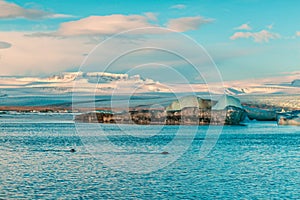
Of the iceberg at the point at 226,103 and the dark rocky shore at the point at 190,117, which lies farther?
the iceberg at the point at 226,103

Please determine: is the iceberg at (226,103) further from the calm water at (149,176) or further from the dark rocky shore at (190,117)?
the calm water at (149,176)

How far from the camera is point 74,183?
21.4 m

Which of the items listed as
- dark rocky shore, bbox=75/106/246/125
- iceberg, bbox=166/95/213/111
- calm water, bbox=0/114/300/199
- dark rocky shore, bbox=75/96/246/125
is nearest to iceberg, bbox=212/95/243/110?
dark rocky shore, bbox=75/96/246/125

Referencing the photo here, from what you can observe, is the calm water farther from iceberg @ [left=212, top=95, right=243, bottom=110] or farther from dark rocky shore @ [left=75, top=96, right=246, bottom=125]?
iceberg @ [left=212, top=95, right=243, bottom=110]

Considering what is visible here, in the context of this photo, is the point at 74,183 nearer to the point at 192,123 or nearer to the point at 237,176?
the point at 237,176

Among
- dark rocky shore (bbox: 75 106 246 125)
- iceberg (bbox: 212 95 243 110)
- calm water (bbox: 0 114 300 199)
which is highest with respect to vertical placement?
iceberg (bbox: 212 95 243 110)

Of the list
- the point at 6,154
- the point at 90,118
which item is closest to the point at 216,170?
the point at 6,154


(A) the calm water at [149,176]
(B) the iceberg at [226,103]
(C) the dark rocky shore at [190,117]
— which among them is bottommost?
(A) the calm water at [149,176]

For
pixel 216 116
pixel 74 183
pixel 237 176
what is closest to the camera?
pixel 74 183

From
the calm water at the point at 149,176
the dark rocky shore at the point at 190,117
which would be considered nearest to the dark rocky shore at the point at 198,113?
the dark rocky shore at the point at 190,117

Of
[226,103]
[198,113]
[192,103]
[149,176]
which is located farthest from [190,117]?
[149,176]

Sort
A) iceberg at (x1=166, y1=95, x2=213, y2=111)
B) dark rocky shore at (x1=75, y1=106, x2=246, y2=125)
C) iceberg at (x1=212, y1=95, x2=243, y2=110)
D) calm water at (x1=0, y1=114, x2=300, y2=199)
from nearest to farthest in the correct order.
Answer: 1. calm water at (x1=0, y1=114, x2=300, y2=199)
2. dark rocky shore at (x1=75, y1=106, x2=246, y2=125)
3. iceberg at (x1=212, y1=95, x2=243, y2=110)
4. iceberg at (x1=166, y1=95, x2=213, y2=111)

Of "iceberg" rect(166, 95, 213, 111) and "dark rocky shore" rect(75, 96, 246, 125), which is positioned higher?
"iceberg" rect(166, 95, 213, 111)

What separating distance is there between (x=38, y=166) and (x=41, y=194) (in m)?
8.22
